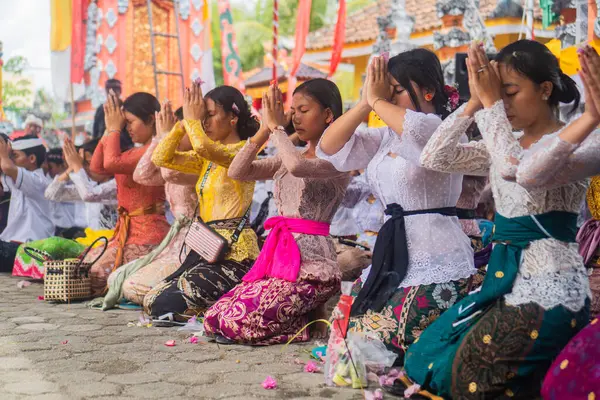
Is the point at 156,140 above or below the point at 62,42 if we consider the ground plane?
below

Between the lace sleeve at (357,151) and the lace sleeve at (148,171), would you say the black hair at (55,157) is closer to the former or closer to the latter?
the lace sleeve at (148,171)

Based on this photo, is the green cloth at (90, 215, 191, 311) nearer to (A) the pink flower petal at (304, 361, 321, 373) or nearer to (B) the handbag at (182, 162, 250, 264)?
(B) the handbag at (182, 162, 250, 264)

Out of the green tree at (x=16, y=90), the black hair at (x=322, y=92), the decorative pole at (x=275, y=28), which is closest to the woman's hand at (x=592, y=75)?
the black hair at (x=322, y=92)

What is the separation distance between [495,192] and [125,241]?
150 inches

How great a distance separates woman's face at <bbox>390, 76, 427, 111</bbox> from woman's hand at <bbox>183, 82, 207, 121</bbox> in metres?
1.75

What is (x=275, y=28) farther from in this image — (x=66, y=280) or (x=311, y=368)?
(x=311, y=368)

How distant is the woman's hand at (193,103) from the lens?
5.01m

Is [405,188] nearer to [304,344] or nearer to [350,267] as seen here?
[304,344]

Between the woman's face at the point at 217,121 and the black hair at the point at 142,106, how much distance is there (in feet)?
3.37

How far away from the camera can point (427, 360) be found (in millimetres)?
3045

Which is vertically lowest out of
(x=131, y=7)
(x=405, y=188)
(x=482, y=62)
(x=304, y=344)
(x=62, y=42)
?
(x=304, y=344)

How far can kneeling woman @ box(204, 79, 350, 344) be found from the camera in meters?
4.20

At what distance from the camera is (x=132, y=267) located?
5.71m

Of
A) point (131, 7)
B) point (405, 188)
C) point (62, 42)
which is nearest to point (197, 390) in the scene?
point (405, 188)
